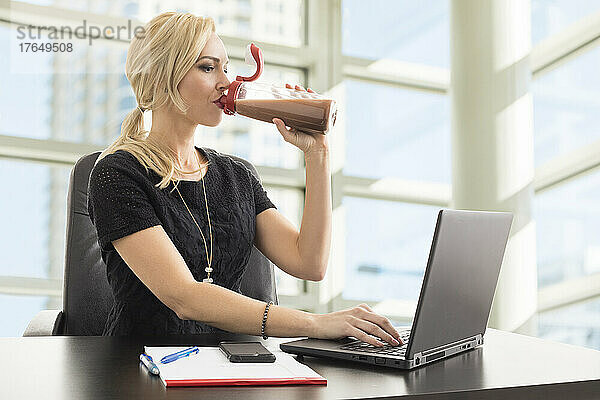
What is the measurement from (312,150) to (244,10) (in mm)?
2186

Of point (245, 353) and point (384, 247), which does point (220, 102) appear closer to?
point (245, 353)

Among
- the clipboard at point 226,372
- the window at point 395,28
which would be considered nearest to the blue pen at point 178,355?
the clipboard at point 226,372

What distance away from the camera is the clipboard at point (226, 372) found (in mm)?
810

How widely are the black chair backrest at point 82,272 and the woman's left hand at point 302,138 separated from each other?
45 centimetres

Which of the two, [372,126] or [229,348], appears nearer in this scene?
[229,348]

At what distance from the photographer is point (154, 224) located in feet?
4.48

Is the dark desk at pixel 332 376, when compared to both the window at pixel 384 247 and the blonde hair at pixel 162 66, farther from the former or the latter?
the window at pixel 384 247

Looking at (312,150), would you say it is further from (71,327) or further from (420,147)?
(420,147)

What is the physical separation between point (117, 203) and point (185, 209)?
0.19 metres

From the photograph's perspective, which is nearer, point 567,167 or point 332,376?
point 332,376

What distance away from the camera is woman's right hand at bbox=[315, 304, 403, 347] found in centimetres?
108

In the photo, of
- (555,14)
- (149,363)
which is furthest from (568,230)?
(149,363)

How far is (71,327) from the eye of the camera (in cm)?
160

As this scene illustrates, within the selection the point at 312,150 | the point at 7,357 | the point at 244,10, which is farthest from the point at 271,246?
the point at 244,10
